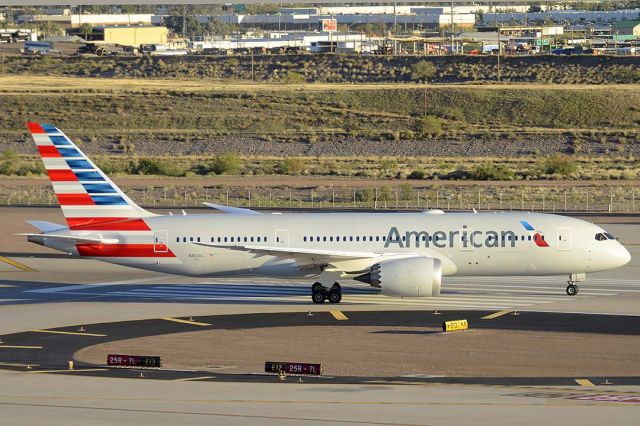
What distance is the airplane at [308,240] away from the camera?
1901 inches

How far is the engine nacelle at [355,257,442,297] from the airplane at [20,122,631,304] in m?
0.84

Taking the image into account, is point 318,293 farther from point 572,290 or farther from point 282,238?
point 572,290

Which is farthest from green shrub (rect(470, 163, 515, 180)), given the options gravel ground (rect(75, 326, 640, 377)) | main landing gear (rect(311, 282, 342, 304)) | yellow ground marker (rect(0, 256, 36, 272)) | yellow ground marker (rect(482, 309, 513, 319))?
gravel ground (rect(75, 326, 640, 377))

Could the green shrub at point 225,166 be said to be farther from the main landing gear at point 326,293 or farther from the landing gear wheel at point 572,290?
the landing gear wheel at point 572,290

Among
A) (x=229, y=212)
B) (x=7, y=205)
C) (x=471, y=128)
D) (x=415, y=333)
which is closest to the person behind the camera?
(x=415, y=333)

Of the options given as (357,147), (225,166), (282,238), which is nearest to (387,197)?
(225,166)

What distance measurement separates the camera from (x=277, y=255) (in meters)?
47.9

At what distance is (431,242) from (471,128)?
101558 mm

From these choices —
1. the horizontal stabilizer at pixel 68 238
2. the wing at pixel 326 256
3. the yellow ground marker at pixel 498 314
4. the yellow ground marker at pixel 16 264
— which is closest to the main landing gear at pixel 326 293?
the wing at pixel 326 256

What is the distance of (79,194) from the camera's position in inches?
1945

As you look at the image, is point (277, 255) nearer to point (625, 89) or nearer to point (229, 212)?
point (229, 212)

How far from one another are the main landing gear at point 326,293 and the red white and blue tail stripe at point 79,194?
7.26 m

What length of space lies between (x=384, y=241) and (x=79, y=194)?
12350 millimetres

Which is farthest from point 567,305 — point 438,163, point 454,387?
point 438,163
